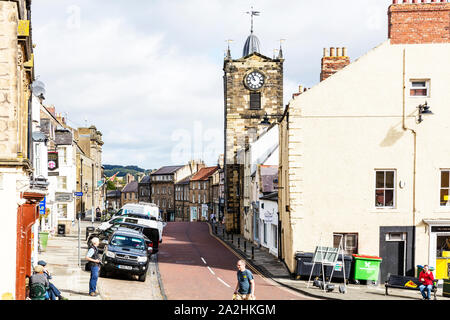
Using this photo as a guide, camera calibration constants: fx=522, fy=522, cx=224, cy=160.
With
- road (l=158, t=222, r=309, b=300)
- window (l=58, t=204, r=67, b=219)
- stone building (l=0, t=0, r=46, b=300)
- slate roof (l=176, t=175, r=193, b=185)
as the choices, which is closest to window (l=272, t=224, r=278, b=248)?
road (l=158, t=222, r=309, b=300)

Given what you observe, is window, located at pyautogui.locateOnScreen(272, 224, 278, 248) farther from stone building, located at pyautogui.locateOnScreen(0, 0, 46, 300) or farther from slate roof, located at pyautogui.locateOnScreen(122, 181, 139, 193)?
slate roof, located at pyautogui.locateOnScreen(122, 181, 139, 193)

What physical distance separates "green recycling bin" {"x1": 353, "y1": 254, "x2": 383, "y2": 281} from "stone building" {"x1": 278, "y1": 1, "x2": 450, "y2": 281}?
1008 millimetres

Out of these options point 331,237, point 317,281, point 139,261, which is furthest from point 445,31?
point 139,261

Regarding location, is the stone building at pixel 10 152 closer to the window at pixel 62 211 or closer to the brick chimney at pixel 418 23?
the brick chimney at pixel 418 23

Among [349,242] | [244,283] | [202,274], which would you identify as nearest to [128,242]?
[202,274]

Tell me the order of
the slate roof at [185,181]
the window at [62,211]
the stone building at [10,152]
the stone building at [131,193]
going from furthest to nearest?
the stone building at [131,193] → the slate roof at [185,181] → the window at [62,211] → the stone building at [10,152]

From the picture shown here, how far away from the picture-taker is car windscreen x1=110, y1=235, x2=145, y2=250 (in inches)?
858

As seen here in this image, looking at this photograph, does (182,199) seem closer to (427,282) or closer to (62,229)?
(62,229)

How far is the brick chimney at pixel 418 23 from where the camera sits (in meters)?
23.8

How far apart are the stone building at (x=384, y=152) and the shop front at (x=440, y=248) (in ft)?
0.15

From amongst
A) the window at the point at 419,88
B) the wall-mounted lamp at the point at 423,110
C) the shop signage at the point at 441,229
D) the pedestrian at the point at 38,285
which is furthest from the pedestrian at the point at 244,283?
the window at the point at 419,88

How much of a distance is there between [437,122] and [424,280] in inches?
309

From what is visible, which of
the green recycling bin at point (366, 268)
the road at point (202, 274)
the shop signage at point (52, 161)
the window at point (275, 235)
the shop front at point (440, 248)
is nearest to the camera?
the road at point (202, 274)

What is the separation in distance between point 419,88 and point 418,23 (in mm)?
2959
